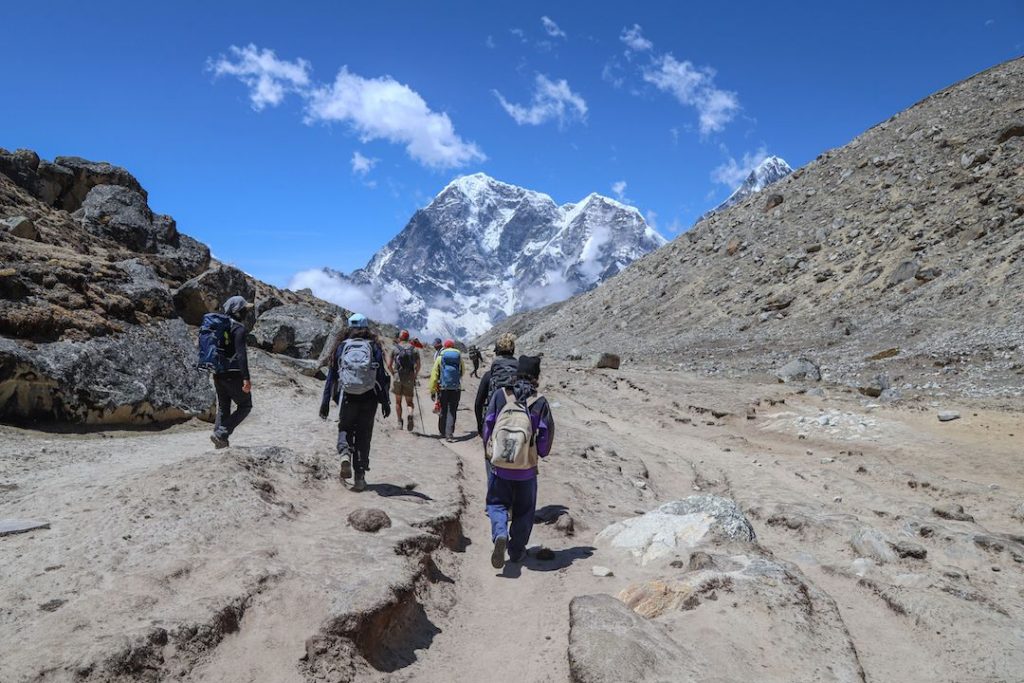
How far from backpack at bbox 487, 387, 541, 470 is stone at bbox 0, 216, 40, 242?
1243cm

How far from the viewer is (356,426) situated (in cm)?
748

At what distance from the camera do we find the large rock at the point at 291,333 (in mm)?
21016

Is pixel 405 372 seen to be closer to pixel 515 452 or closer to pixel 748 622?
pixel 515 452

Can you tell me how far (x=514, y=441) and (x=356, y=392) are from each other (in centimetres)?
230

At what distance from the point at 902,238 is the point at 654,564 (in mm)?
31134

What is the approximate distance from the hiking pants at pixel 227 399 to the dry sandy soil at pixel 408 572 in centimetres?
81

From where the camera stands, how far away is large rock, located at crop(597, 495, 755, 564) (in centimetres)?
639

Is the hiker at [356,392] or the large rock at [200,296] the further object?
the large rock at [200,296]

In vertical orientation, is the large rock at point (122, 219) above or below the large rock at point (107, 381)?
above

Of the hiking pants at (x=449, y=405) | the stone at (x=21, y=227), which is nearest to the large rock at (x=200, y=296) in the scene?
the stone at (x=21, y=227)

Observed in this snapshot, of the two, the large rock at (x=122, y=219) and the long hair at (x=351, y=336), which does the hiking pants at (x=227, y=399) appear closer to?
the long hair at (x=351, y=336)

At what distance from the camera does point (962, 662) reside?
182 inches

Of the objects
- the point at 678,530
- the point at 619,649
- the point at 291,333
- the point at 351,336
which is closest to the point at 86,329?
the point at 351,336

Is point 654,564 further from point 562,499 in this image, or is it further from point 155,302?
point 155,302
